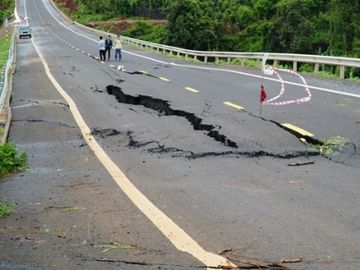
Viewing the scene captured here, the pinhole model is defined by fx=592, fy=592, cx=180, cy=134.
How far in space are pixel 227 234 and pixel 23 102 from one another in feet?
41.1

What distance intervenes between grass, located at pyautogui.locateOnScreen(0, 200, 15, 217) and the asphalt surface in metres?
→ 0.10

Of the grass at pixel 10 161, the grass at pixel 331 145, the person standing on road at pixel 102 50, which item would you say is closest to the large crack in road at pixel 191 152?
the grass at pixel 331 145

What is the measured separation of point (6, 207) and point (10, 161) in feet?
7.41

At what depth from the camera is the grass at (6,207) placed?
22.0 ft

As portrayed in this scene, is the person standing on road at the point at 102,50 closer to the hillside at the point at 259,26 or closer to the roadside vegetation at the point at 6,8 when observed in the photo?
the hillside at the point at 259,26

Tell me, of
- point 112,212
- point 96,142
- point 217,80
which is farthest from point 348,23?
point 112,212

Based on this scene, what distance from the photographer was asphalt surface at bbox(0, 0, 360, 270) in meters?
5.28

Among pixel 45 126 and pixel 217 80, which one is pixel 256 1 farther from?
pixel 45 126

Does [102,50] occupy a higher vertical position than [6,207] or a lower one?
lower

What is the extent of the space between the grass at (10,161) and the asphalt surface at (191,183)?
0.66 feet

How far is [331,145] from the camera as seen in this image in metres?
9.48

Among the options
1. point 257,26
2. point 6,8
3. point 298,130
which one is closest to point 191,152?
point 298,130

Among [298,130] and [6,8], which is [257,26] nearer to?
[6,8]

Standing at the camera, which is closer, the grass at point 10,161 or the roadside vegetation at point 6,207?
the roadside vegetation at point 6,207
